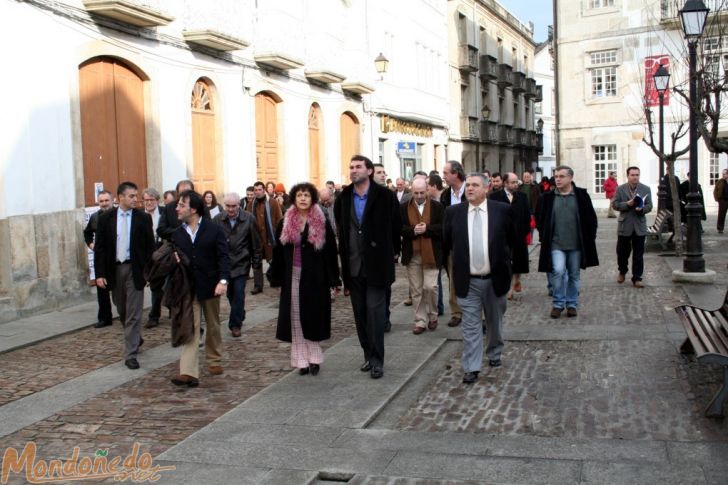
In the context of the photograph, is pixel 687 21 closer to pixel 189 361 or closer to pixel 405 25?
pixel 189 361

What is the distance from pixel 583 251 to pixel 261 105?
1194 centimetres

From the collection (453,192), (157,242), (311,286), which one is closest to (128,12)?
(157,242)

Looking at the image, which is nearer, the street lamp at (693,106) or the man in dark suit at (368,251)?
the man in dark suit at (368,251)

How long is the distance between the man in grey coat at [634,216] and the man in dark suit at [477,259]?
5.49 m

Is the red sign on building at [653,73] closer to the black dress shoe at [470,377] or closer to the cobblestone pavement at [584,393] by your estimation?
the cobblestone pavement at [584,393]

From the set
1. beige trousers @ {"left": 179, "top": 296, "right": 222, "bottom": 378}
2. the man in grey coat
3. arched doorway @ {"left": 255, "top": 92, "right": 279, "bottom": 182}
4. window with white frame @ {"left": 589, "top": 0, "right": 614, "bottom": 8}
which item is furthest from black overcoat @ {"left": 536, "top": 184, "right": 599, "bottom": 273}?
window with white frame @ {"left": 589, "top": 0, "right": 614, "bottom": 8}

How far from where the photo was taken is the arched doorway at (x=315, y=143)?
2325 cm

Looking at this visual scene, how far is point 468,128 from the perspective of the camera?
39594mm

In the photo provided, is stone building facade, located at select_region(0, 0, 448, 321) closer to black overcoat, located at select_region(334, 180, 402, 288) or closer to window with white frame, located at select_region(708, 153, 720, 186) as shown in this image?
black overcoat, located at select_region(334, 180, 402, 288)

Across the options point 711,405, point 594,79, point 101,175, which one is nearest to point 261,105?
point 101,175

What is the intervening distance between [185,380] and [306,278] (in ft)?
4.64

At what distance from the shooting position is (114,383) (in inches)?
303

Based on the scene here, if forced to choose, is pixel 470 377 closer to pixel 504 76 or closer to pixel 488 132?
pixel 488 132

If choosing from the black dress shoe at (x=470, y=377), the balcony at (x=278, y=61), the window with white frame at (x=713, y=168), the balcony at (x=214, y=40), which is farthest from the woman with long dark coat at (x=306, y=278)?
the window with white frame at (x=713, y=168)
